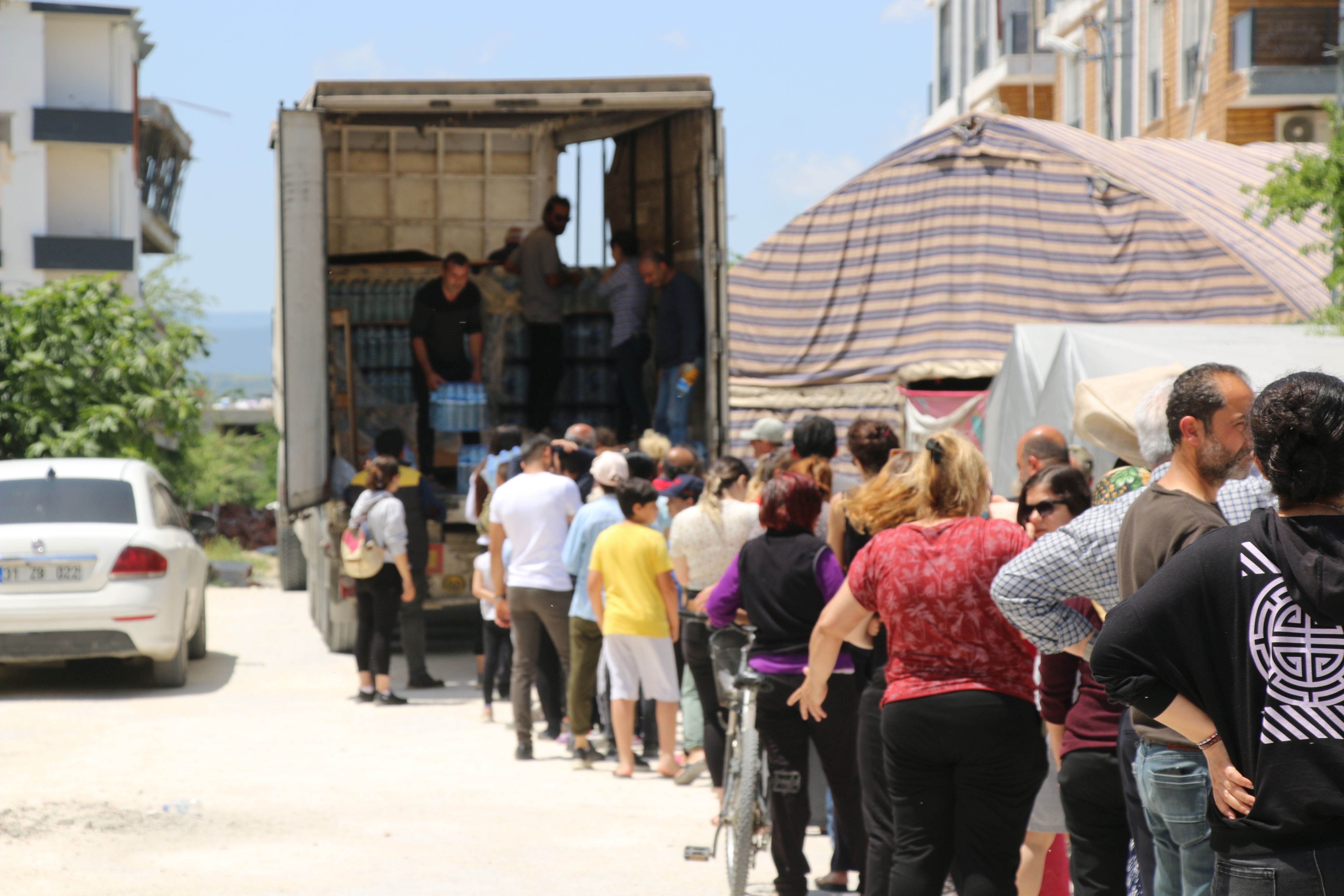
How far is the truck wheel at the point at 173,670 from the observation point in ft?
36.8

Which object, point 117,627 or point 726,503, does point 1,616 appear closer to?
point 117,627

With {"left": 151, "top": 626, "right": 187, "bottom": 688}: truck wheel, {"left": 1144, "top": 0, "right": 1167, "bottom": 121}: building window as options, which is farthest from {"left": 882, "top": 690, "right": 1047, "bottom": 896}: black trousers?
{"left": 1144, "top": 0, "right": 1167, "bottom": 121}: building window

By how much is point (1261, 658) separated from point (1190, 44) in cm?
2887

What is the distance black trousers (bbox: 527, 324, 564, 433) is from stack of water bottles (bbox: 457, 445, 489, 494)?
678 millimetres

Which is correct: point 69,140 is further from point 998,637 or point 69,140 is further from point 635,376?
point 998,637

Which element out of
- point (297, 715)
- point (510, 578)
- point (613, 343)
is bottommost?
point (297, 715)

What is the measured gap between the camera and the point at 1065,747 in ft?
14.3

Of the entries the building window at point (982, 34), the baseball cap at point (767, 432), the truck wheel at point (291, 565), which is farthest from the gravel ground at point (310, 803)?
the building window at point (982, 34)

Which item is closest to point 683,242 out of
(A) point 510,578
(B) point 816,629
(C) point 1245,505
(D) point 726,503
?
(A) point 510,578

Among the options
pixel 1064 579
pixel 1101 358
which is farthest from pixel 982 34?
pixel 1064 579

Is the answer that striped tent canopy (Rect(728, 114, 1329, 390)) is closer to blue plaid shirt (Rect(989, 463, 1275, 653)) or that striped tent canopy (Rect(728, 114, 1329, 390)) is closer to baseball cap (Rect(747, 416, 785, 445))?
baseball cap (Rect(747, 416, 785, 445))

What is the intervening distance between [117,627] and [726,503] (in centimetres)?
505

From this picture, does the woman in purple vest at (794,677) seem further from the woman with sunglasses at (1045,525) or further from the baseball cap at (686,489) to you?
the baseball cap at (686,489)

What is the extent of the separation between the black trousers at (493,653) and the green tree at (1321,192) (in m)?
5.88
